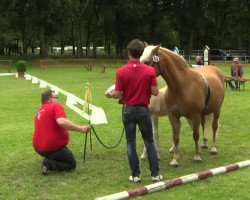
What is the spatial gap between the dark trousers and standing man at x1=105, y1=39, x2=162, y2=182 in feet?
4.12

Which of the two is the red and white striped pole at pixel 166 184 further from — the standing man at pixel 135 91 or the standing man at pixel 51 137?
the standing man at pixel 51 137

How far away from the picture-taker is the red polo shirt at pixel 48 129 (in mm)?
6891

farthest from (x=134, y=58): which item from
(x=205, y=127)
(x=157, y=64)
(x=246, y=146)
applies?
(x=246, y=146)

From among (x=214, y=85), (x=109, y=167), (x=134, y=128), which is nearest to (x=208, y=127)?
(x=214, y=85)

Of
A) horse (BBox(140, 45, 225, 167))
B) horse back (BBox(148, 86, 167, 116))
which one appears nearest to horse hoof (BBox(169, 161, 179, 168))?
horse (BBox(140, 45, 225, 167))

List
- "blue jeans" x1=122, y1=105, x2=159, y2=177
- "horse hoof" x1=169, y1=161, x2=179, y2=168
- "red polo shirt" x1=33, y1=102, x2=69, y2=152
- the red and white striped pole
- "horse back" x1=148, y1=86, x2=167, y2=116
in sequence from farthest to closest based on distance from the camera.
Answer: "horse back" x1=148, y1=86, x2=167, y2=116
"horse hoof" x1=169, y1=161, x2=179, y2=168
"red polo shirt" x1=33, y1=102, x2=69, y2=152
"blue jeans" x1=122, y1=105, x2=159, y2=177
the red and white striped pole

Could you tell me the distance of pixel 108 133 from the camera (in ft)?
34.0

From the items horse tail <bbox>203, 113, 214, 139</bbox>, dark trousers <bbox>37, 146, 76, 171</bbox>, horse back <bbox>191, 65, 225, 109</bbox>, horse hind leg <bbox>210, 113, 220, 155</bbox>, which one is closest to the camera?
dark trousers <bbox>37, 146, 76, 171</bbox>

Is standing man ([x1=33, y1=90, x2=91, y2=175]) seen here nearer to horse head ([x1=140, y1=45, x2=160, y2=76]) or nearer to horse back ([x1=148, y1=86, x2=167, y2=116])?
horse head ([x1=140, y1=45, x2=160, y2=76])

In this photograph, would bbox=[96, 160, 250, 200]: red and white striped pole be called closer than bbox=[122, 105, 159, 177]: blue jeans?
Yes

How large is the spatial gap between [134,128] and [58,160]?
157 cm

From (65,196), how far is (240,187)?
240 centimetres

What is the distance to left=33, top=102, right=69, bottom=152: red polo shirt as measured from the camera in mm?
6891

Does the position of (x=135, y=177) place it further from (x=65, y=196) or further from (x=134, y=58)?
(x=134, y=58)
